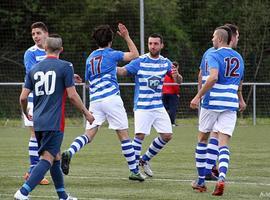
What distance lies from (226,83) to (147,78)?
6.37 feet

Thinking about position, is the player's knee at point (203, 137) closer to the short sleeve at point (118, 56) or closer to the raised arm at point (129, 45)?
the raised arm at point (129, 45)

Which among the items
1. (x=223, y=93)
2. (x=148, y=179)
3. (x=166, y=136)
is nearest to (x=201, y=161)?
(x=223, y=93)

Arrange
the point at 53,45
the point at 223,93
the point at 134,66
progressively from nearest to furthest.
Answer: the point at 53,45 → the point at 223,93 → the point at 134,66

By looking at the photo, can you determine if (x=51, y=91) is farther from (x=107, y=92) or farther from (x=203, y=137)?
(x=107, y=92)

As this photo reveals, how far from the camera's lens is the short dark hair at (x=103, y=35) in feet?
38.2

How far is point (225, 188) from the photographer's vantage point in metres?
10.9

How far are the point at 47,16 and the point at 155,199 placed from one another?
81.3ft

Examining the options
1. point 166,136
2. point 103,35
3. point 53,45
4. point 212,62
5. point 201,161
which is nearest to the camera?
point 53,45

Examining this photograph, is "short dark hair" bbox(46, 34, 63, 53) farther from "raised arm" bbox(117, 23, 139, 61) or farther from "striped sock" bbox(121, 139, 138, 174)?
"striped sock" bbox(121, 139, 138, 174)

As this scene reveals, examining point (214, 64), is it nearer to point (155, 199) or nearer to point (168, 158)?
point (155, 199)

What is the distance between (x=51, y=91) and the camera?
905 cm

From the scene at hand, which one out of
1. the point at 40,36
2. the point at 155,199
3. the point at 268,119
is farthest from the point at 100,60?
the point at 268,119

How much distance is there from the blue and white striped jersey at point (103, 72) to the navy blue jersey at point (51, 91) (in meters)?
2.68

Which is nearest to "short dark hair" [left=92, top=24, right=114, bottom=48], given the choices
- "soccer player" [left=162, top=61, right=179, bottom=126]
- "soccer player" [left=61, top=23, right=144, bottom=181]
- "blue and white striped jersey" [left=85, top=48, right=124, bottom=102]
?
"soccer player" [left=61, top=23, right=144, bottom=181]
